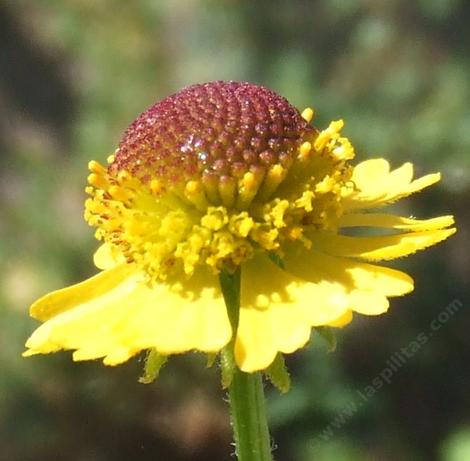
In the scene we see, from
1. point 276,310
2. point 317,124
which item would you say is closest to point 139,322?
point 276,310

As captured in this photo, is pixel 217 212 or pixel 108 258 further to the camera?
pixel 108 258

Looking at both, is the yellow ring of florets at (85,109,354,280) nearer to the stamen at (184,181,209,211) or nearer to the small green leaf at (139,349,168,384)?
the stamen at (184,181,209,211)

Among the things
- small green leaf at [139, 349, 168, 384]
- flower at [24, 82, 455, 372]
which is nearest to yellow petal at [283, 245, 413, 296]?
flower at [24, 82, 455, 372]

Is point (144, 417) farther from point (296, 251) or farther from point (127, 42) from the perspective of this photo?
point (296, 251)

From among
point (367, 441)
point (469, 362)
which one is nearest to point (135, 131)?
point (367, 441)

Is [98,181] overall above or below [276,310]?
above

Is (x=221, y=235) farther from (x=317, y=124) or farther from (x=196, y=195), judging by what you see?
(x=317, y=124)
